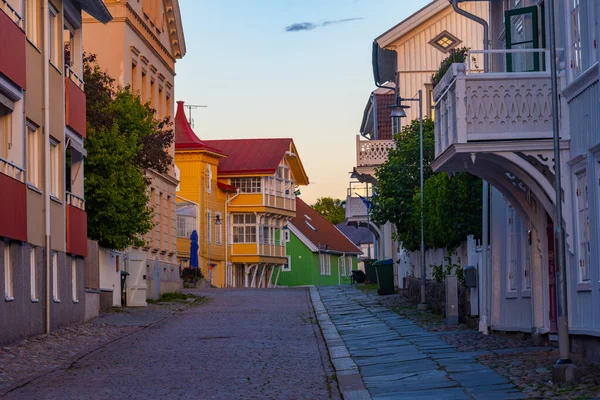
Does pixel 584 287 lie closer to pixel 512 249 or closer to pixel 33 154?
pixel 512 249

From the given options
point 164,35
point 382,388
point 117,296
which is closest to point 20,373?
point 382,388

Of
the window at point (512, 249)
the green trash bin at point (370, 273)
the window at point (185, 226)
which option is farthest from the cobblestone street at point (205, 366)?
the window at point (185, 226)

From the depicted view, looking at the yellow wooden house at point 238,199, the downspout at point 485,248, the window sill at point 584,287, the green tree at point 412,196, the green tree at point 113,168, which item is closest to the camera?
the window sill at point 584,287

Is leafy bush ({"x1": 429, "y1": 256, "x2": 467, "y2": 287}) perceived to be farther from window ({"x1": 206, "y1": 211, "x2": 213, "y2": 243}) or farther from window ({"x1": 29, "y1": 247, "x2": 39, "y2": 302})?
window ({"x1": 206, "y1": 211, "x2": 213, "y2": 243})

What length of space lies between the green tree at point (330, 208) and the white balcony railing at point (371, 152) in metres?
92.3

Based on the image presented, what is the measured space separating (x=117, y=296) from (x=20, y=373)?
18.4 meters

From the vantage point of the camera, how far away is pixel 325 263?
96188 millimetres

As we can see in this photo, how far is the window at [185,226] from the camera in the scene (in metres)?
68.8

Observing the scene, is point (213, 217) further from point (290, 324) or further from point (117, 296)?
point (290, 324)

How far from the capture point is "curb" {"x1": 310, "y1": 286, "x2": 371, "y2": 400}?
1329 cm

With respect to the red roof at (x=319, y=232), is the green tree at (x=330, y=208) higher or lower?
higher

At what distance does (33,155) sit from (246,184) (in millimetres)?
59102

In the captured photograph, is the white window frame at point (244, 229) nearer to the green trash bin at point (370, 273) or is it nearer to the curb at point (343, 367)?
the green trash bin at point (370, 273)

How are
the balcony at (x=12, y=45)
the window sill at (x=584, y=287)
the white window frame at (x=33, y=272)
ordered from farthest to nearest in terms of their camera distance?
1. the white window frame at (x=33, y=272)
2. the balcony at (x=12, y=45)
3. the window sill at (x=584, y=287)
